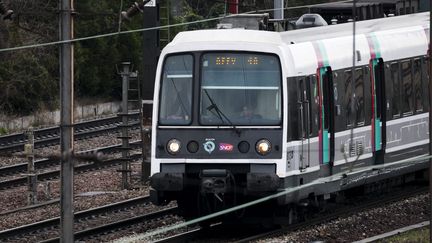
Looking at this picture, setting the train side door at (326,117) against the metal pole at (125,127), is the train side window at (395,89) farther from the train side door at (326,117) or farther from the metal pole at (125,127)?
the metal pole at (125,127)

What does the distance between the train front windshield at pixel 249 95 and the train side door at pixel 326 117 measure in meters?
1.56

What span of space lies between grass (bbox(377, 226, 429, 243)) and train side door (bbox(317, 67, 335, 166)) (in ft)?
5.95

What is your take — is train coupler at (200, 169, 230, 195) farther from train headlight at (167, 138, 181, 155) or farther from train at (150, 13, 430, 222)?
train headlight at (167, 138, 181, 155)

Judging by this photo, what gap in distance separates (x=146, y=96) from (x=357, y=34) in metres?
5.12

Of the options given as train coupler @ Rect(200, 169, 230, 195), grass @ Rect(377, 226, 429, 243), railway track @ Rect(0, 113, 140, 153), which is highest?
train coupler @ Rect(200, 169, 230, 195)

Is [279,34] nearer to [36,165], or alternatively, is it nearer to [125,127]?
[125,127]

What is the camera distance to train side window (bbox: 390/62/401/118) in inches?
827

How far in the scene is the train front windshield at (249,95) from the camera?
56.3 feet

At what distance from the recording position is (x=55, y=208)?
21.1 meters

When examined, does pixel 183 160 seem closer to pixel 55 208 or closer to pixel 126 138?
pixel 55 208

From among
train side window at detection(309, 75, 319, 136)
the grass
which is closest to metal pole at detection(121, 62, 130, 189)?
train side window at detection(309, 75, 319, 136)

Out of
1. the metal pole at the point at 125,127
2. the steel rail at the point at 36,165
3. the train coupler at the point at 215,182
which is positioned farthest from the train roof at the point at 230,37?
the steel rail at the point at 36,165

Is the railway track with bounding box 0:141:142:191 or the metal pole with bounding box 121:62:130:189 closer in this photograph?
the metal pole with bounding box 121:62:130:189

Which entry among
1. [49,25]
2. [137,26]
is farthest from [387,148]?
[137,26]
